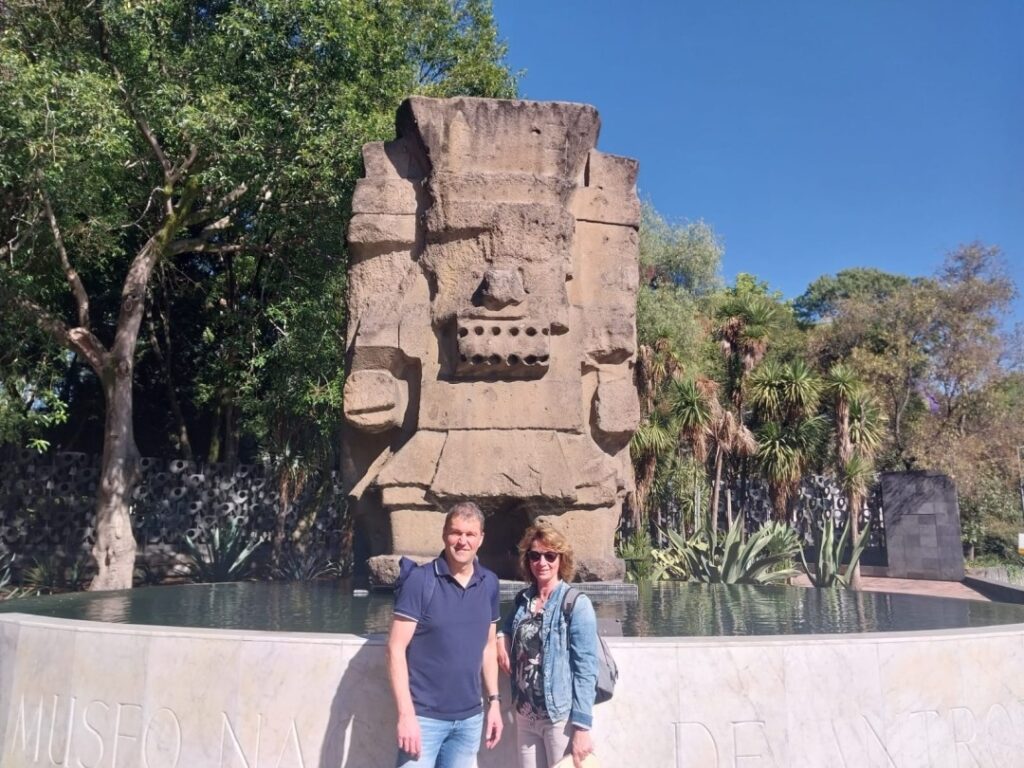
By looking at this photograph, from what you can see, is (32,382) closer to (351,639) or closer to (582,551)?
(582,551)

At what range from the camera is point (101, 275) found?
1426cm

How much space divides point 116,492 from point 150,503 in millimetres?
2215

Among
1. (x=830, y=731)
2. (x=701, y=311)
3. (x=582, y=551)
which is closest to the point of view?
(x=830, y=731)

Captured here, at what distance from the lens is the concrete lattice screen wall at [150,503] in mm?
11781

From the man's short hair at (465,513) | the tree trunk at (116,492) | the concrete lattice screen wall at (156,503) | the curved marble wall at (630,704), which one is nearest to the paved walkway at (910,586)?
the concrete lattice screen wall at (156,503)

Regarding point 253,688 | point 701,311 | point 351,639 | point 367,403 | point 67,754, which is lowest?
point 67,754

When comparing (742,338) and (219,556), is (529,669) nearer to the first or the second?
(219,556)

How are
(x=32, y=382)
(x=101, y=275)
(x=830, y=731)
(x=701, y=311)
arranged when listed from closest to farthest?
(x=830, y=731), (x=32, y=382), (x=101, y=275), (x=701, y=311)

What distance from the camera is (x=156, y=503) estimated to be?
12.7 meters

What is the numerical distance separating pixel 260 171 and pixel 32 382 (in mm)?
4552

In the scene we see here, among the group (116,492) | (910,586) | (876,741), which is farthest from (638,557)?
(876,741)

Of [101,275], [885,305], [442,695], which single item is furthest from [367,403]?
[885,305]

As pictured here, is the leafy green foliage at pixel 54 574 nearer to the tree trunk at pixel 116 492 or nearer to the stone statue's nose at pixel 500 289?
the tree trunk at pixel 116 492

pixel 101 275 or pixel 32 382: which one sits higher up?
pixel 101 275
